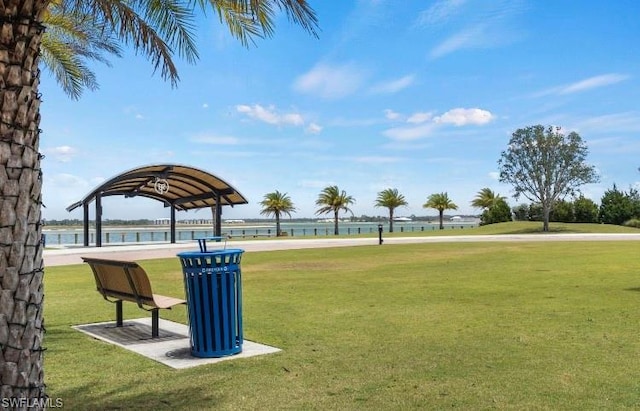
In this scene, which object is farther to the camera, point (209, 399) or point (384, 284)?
point (384, 284)

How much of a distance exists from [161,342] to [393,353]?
300cm

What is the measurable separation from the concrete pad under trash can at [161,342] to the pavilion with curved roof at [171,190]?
23396 millimetres

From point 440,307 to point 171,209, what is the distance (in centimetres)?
3275

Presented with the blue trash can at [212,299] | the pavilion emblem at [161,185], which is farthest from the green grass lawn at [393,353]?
the pavilion emblem at [161,185]

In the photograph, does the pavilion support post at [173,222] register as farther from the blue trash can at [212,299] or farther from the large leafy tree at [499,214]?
the large leafy tree at [499,214]

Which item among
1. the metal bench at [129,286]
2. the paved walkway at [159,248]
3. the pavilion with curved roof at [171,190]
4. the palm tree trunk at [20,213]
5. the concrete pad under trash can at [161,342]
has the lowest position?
the concrete pad under trash can at [161,342]

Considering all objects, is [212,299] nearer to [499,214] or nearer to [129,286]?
[129,286]

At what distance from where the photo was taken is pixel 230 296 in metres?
6.56

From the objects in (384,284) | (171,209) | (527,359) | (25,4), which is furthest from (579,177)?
(25,4)

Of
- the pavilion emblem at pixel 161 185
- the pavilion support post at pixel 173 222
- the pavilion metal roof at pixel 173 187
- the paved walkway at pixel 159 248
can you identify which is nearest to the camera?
the paved walkway at pixel 159 248

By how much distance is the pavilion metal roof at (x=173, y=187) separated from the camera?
32.1 meters

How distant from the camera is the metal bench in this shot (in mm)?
7281

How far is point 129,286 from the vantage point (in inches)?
304

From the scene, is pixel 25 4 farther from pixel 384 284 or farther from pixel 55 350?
pixel 384 284
